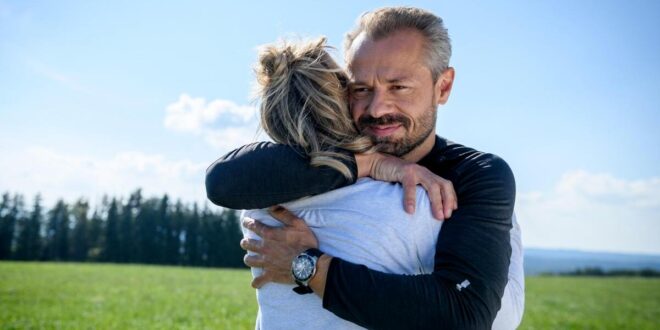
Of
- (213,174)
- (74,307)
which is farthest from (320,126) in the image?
(74,307)

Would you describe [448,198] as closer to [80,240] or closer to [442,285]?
[442,285]

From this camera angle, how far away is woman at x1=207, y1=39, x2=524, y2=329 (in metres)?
2.29

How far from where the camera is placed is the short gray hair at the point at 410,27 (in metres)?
3.07

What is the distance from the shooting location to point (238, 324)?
12.6 m

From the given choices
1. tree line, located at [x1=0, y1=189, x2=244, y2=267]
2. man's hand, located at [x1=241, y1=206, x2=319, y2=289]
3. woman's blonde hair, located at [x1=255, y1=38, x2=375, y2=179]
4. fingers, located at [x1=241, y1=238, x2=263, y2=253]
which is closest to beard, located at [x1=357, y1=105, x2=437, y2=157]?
woman's blonde hair, located at [x1=255, y1=38, x2=375, y2=179]

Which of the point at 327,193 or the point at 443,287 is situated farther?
the point at 327,193

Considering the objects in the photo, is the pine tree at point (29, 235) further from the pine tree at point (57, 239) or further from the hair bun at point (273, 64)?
the hair bun at point (273, 64)

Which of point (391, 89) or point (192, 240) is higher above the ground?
point (192, 240)

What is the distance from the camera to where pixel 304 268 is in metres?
2.26

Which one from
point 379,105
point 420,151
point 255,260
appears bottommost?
point 255,260

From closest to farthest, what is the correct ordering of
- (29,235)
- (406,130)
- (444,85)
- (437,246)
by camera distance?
(437,246), (406,130), (444,85), (29,235)

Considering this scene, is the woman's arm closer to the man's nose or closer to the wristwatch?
the wristwatch

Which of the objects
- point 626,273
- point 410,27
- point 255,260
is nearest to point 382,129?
point 410,27

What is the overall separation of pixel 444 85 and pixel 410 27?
19.8 inches
